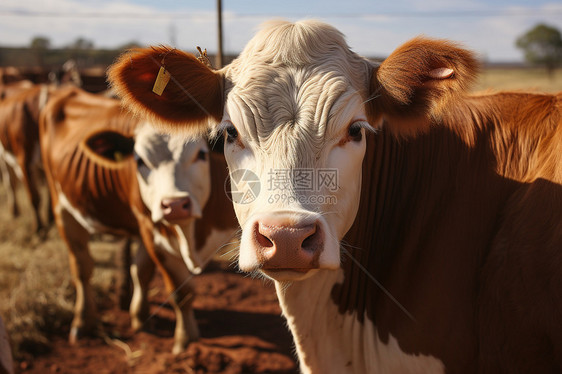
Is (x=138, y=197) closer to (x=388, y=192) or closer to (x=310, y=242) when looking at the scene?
(x=388, y=192)

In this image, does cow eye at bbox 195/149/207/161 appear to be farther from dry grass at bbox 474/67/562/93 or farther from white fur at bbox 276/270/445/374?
dry grass at bbox 474/67/562/93

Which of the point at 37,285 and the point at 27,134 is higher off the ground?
the point at 27,134

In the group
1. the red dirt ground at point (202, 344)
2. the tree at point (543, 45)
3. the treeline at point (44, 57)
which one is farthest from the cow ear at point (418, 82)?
the tree at point (543, 45)

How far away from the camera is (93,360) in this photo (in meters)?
4.26

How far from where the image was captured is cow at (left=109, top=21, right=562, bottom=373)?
1.84 metres

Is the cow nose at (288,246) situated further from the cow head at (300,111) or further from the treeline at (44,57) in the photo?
the treeline at (44,57)

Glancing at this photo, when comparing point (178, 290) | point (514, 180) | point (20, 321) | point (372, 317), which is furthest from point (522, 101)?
point (20, 321)

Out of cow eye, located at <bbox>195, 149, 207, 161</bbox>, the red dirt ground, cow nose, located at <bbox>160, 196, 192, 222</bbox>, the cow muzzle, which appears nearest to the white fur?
the cow muzzle

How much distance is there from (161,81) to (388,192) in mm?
1269

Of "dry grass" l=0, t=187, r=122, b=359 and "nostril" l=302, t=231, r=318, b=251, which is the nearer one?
"nostril" l=302, t=231, r=318, b=251

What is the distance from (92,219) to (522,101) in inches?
161

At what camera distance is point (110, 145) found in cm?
428

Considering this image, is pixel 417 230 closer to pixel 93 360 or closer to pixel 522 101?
pixel 522 101

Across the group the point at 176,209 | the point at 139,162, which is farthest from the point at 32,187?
the point at 176,209
